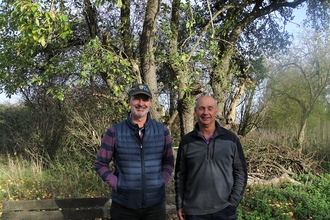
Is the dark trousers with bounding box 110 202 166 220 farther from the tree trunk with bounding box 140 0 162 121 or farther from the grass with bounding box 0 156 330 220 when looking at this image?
the tree trunk with bounding box 140 0 162 121

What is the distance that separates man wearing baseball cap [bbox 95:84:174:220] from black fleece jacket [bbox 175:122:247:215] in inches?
10.2

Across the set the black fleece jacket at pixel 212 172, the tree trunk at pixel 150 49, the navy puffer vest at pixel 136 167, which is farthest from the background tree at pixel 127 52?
the black fleece jacket at pixel 212 172

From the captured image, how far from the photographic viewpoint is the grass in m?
6.04

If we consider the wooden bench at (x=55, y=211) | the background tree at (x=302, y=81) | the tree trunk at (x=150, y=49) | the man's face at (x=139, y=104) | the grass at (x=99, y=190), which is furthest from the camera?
the background tree at (x=302, y=81)

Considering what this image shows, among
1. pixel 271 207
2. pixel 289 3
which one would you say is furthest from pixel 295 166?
pixel 289 3

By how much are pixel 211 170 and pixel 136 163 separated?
664mm

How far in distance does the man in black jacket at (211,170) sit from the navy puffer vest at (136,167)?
27 cm

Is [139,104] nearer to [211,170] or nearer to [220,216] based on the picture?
[211,170]

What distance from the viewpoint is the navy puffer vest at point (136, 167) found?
2.94m

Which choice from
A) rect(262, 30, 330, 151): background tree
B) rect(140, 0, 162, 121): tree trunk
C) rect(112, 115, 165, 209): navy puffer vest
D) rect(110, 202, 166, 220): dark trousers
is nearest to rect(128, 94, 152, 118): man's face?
rect(112, 115, 165, 209): navy puffer vest

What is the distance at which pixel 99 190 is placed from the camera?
698 cm

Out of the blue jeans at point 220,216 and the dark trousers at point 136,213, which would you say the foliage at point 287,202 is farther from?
the dark trousers at point 136,213

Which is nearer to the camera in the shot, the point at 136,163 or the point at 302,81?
the point at 136,163

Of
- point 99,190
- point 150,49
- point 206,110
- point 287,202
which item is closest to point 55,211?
point 206,110
